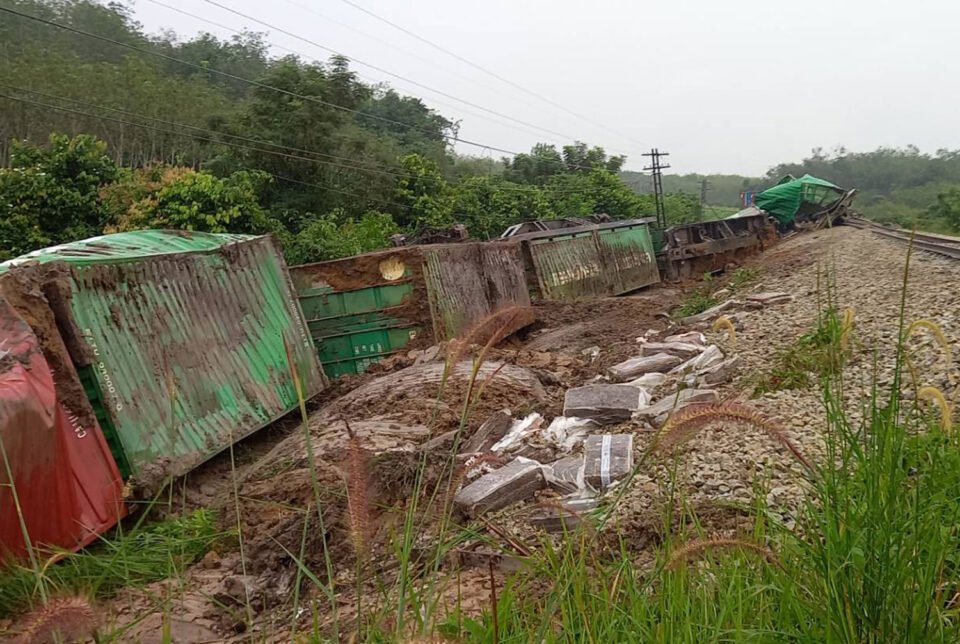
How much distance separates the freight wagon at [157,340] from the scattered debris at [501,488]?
1.23 meters

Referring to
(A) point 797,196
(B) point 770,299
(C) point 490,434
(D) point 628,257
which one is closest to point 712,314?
(B) point 770,299

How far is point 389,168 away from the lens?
3039 centimetres

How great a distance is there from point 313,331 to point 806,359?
22.9 ft

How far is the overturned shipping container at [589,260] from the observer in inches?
618

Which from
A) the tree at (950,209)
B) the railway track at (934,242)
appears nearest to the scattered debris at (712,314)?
the railway track at (934,242)

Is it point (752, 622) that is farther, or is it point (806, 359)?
point (806, 359)

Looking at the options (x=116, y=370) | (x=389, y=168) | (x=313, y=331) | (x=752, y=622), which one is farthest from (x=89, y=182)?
(x=752, y=622)

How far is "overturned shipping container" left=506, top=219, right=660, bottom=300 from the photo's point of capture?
618 inches

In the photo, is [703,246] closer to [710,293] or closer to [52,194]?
[710,293]

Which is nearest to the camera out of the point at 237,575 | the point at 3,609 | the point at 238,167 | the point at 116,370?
the point at 3,609

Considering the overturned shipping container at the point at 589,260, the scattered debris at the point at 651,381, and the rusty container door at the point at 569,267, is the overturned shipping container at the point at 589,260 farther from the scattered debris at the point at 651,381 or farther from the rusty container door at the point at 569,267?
the scattered debris at the point at 651,381

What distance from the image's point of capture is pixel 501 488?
→ 13.4 ft

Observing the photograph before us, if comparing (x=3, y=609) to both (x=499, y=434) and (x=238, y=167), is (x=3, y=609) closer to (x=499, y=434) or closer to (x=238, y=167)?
(x=499, y=434)

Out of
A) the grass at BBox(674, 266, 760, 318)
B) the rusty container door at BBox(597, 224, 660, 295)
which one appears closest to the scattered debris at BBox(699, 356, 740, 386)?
the grass at BBox(674, 266, 760, 318)
